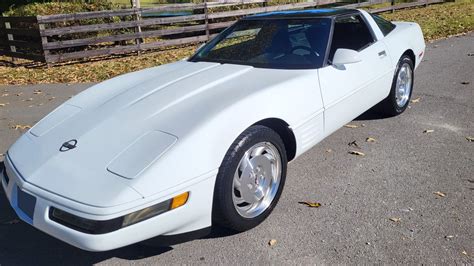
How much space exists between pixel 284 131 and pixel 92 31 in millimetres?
9024

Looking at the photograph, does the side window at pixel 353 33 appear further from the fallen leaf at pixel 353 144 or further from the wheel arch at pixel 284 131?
the wheel arch at pixel 284 131

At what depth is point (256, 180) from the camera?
10.1ft

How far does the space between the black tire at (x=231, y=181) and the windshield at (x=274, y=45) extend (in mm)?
921

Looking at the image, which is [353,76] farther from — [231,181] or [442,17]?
[442,17]

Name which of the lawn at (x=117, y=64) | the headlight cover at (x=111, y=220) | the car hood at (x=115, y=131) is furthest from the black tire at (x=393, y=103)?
the lawn at (x=117, y=64)

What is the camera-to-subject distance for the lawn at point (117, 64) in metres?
8.84

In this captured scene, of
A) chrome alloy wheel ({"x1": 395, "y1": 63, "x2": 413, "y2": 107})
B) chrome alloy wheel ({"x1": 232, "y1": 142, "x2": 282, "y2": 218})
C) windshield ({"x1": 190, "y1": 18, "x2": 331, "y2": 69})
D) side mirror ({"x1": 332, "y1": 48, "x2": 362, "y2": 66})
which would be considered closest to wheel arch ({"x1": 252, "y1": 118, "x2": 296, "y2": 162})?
chrome alloy wheel ({"x1": 232, "y1": 142, "x2": 282, "y2": 218})

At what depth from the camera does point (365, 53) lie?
4.22m

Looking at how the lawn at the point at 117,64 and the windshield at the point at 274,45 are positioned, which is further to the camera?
the lawn at the point at 117,64

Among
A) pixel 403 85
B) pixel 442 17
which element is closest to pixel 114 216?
pixel 403 85

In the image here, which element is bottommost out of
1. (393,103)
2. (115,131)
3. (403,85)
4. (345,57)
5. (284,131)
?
(393,103)

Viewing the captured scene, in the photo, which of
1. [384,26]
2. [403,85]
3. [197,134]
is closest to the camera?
[197,134]

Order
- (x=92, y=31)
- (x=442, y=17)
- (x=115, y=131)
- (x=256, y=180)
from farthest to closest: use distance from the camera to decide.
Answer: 1. (x=442, y=17)
2. (x=92, y=31)
3. (x=256, y=180)
4. (x=115, y=131)

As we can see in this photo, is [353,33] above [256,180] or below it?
above
